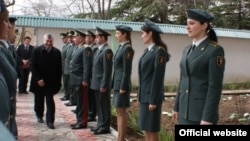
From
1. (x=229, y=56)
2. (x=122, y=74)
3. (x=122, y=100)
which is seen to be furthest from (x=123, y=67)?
(x=229, y=56)

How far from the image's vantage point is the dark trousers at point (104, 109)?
225 inches

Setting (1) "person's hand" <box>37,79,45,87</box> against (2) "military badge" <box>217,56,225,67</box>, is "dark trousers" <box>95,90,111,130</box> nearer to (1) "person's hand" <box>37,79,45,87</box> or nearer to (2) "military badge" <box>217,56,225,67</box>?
(1) "person's hand" <box>37,79,45,87</box>

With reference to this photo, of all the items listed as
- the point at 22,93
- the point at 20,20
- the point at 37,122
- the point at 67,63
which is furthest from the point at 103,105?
the point at 20,20

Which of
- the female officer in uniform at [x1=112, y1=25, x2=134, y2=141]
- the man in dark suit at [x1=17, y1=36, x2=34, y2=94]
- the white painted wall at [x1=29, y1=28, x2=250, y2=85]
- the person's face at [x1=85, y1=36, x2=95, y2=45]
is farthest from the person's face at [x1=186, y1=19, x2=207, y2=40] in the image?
the white painted wall at [x1=29, y1=28, x2=250, y2=85]

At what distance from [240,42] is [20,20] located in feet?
29.3

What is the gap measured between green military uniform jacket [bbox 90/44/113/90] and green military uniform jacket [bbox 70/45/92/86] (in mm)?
400

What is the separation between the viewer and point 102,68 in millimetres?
5766

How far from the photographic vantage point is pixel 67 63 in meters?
8.97

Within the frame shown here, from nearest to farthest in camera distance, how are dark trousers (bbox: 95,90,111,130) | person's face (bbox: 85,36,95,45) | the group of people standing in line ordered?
the group of people standing in line
dark trousers (bbox: 95,90,111,130)
person's face (bbox: 85,36,95,45)

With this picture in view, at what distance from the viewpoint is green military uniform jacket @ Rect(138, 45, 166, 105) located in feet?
12.9

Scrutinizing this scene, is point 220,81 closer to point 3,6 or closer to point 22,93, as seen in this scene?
point 3,6

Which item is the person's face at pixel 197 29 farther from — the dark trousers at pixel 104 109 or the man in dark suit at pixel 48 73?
the man in dark suit at pixel 48 73

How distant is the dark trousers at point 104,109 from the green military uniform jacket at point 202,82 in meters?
2.53

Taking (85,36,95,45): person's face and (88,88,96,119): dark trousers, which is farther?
(88,88,96,119): dark trousers
